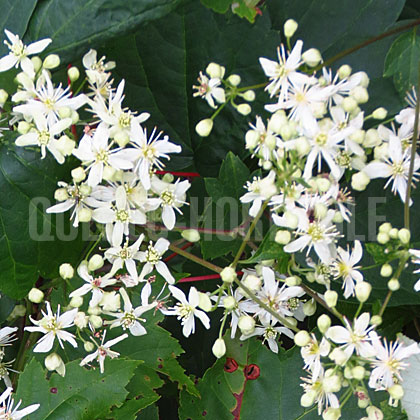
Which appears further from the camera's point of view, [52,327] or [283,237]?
[52,327]

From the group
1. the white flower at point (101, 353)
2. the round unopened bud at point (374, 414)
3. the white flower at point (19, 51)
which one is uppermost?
the white flower at point (19, 51)

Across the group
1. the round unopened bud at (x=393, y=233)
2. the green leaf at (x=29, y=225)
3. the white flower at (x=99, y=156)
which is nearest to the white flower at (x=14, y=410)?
the green leaf at (x=29, y=225)

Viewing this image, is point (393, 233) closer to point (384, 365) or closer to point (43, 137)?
point (384, 365)

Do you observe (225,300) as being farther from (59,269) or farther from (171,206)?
(59,269)

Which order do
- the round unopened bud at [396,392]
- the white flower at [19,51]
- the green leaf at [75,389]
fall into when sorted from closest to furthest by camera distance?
the round unopened bud at [396,392] → the white flower at [19,51] → the green leaf at [75,389]

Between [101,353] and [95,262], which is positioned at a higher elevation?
[95,262]

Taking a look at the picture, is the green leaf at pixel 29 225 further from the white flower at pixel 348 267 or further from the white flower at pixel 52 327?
the white flower at pixel 348 267

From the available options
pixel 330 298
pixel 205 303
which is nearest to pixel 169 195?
pixel 205 303
